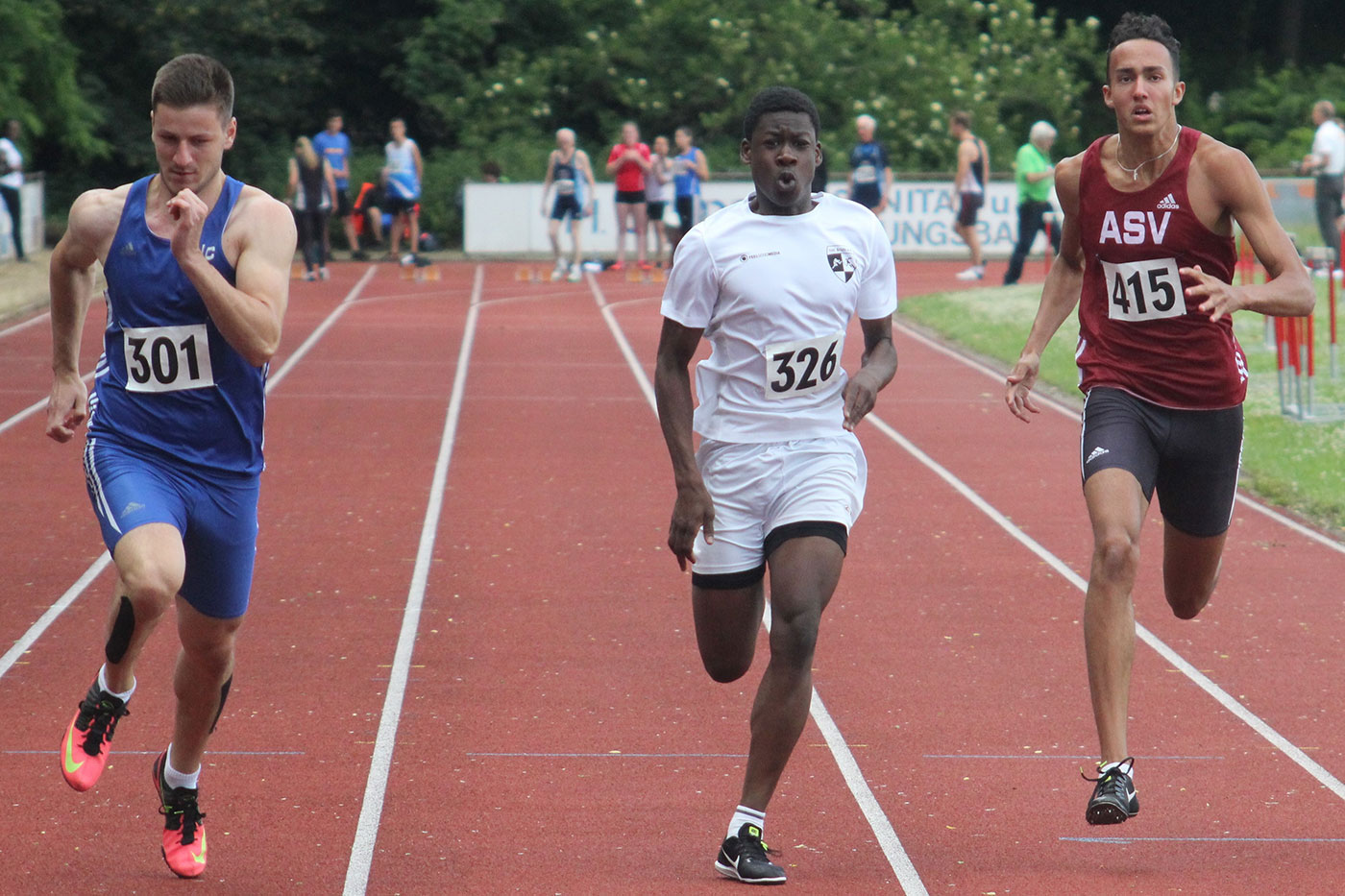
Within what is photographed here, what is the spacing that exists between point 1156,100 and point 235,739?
3410mm

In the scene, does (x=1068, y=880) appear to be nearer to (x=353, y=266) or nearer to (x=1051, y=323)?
(x=1051, y=323)

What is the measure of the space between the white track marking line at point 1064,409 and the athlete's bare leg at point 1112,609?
15.0 ft

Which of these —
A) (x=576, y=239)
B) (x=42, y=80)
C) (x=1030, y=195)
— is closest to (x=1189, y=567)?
(x=1030, y=195)

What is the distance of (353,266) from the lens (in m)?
27.3

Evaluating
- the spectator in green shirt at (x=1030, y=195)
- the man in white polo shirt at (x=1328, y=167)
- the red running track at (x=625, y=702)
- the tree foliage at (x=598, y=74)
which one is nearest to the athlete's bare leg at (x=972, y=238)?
the spectator in green shirt at (x=1030, y=195)

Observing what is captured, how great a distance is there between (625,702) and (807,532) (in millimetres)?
1911

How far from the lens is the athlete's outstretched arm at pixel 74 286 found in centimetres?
440

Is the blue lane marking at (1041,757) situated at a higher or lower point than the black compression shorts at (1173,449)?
lower

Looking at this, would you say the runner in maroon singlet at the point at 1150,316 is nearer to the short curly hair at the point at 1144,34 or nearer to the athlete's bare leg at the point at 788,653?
the short curly hair at the point at 1144,34

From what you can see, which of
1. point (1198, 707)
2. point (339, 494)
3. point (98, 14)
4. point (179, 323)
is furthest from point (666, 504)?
point (98, 14)

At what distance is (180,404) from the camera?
4.41 meters

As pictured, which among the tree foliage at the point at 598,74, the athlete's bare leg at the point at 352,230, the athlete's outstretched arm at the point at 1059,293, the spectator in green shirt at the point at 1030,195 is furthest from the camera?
the tree foliage at the point at 598,74

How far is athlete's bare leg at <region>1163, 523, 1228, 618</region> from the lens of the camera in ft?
17.9

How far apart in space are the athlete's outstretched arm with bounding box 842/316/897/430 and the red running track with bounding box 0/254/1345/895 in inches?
46.8
